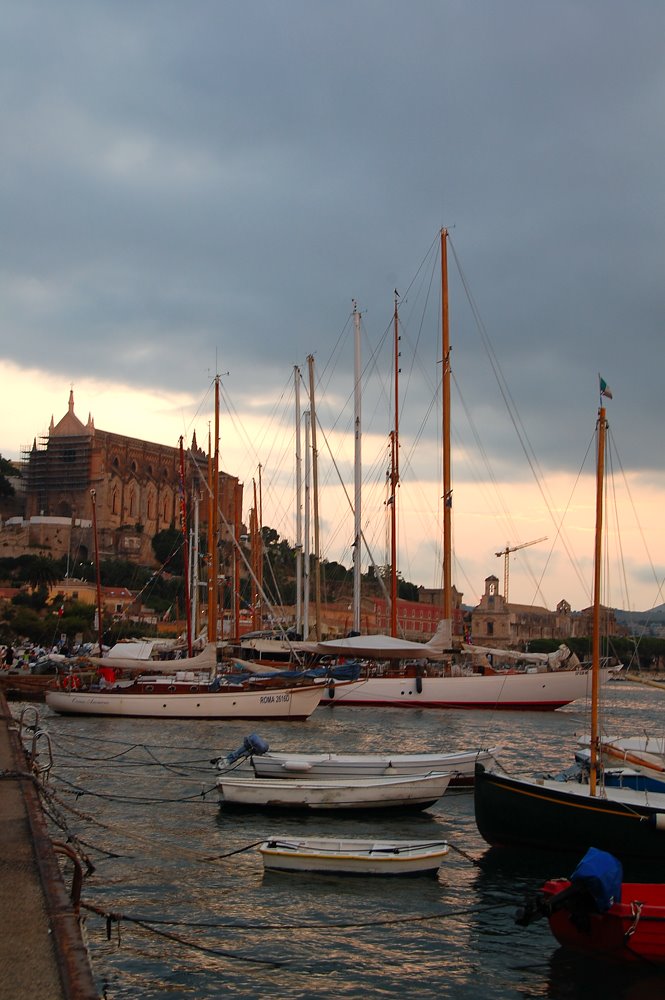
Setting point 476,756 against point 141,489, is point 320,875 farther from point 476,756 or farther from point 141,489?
point 141,489

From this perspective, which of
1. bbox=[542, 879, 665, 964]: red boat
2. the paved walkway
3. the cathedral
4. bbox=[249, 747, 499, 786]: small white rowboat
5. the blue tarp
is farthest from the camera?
the cathedral

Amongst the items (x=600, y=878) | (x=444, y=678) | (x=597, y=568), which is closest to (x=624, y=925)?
(x=600, y=878)

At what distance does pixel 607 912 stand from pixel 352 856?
4850 mm

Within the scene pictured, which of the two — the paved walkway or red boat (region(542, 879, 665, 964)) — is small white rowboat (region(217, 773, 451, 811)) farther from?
red boat (region(542, 879, 665, 964))

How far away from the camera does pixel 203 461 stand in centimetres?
16400

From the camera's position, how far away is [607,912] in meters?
13.3

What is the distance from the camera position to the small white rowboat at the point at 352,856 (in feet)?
55.7

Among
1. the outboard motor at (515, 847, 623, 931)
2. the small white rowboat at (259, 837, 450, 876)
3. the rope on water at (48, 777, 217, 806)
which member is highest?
the outboard motor at (515, 847, 623, 931)

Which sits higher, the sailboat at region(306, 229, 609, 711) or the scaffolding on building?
the scaffolding on building

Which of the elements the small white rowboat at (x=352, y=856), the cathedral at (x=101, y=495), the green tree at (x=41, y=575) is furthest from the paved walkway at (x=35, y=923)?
the cathedral at (x=101, y=495)

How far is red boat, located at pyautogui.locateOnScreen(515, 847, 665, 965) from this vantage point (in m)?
13.1

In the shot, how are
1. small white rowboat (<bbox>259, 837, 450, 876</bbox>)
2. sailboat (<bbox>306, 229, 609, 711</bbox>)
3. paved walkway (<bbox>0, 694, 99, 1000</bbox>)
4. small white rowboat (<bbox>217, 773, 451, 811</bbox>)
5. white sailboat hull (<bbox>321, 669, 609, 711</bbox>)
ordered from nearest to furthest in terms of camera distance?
paved walkway (<bbox>0, 694, 99, 1000</bbox>)
small white rowboat (<bbox>259, 837, 450, 876</bbox>)
small white rowboat (<bbox>217, 773, 451, 811</bbox>)
sailboat (<bbox>306, 229, 609, 711</bbox>)
white sailboat hull (<bbox>321, 669, 609, 711</bbox>)

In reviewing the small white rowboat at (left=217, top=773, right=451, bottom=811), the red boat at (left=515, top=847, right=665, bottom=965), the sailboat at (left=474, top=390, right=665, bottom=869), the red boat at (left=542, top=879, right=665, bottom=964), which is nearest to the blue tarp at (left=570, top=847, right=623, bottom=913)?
the red boat at (left=515, top=847, right=665, bottom=965)

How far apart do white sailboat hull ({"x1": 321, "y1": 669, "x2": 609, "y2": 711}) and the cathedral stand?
90570 millimetres
